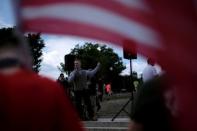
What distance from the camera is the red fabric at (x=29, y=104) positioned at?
272 cm

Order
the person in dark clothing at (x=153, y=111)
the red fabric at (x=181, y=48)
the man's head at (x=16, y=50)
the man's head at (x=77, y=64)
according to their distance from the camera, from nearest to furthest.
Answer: the red fabric at (x=181, y=48) < the man's head at (x=16, y=50) < the person in dark clothing at (x=153, y=111) < the man's head at (x=77, y=64)

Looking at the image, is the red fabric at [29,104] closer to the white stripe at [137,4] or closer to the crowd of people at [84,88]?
the white stripe at [137,4]

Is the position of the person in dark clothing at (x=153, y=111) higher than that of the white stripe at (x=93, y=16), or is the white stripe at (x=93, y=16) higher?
the white stripe at (x=93, y=16)

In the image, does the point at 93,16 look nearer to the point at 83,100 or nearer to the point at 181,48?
the point at 181,48

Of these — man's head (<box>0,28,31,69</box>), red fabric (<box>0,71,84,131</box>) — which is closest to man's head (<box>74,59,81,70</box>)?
man's head (<box>0,28,31,69</box>)

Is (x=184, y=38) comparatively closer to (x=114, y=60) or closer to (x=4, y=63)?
(x=4, y=63)

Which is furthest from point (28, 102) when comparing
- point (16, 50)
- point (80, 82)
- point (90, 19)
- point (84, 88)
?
point (84, 88)

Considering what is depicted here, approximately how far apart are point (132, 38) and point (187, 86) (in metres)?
0.37

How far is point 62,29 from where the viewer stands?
116 inches

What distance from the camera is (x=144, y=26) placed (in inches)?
112

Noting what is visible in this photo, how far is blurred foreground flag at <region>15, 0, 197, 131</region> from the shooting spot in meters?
2.72

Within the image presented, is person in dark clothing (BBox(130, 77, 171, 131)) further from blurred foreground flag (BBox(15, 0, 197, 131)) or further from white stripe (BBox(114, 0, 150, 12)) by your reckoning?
white stripe (BBox(114, 0, 150, 12))

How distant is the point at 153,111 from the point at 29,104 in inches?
24.8

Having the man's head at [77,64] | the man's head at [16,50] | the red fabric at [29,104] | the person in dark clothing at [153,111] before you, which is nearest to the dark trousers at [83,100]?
the man's head at [77,64]
